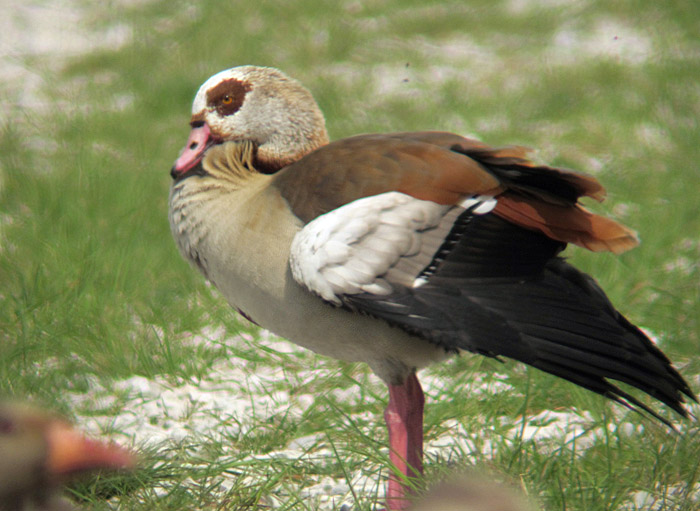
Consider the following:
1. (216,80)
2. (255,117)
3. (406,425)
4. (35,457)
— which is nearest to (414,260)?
(406,425)

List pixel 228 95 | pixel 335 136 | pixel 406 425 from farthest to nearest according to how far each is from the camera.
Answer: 1. pixel 335 136
2. pixel 228 95
3. pixel 406 425

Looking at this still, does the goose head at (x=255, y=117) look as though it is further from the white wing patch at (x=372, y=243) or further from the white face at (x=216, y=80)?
the white wing patch at (x=372, y=243)

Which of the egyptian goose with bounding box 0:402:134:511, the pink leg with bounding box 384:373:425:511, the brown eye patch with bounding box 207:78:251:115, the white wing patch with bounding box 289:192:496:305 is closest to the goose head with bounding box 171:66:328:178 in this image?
the brown eye patch with bounding box 207:78:251:115

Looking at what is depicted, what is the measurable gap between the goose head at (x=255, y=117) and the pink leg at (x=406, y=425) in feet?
2.98

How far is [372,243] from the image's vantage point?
270 centimetres

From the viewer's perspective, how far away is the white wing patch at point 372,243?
2.66m

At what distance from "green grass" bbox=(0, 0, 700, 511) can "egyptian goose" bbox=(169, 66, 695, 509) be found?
0.38 m

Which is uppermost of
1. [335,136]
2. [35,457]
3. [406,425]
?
[335,136]

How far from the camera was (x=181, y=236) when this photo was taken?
3.09 meters

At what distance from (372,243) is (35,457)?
3.61 feet

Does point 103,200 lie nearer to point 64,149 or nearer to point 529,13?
point 64,149

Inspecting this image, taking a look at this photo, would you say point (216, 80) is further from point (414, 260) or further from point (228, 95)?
point (414, 260)

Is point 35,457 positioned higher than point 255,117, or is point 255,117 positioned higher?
point 255,117

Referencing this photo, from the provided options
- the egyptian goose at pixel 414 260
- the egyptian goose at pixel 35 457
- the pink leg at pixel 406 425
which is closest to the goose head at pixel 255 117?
the egyptian goose at pixel 414 260
